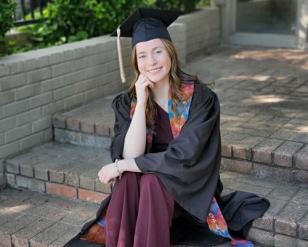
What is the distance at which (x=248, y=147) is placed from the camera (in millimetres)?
3748

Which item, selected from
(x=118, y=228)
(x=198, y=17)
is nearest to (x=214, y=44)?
(x=198, y=17)

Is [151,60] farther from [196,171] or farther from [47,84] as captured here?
[47,84]

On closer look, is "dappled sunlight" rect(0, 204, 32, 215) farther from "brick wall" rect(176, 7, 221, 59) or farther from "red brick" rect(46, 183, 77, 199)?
"brick wall" rect(176, 7, 221, 59)

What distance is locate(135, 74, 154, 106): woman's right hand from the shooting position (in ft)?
10.3

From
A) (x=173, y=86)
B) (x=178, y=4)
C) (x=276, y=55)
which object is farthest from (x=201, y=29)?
(x=173, y=86)

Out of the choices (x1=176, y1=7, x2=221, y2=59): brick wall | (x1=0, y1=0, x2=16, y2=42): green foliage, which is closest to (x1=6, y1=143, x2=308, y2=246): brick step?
(x1=0, y1=0, x2=16, y2=42): green foliage

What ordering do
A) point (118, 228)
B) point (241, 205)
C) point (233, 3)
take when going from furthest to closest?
point (233, 3)
point (241, 205)
point (118, 228)

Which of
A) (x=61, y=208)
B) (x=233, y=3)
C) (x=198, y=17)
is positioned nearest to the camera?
(x=61, y=208)

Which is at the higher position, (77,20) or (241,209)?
(77,20)

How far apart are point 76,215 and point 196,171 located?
106cm

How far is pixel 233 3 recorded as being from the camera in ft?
25.0

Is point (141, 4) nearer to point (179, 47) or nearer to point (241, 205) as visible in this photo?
point (179, 47)

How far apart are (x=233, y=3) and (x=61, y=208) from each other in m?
4.61

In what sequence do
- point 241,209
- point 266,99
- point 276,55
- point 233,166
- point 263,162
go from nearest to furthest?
point 241,209 < point 263,162 < point 233,166 < point 266,99 < point 276,55
